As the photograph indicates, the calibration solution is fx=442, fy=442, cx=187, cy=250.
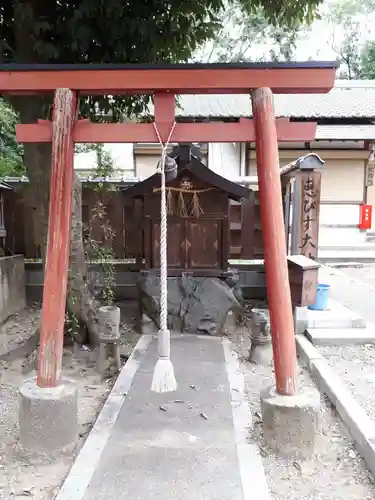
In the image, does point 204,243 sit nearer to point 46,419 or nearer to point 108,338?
point 108,338

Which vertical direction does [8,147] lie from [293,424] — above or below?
above

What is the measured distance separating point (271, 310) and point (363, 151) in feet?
40.5

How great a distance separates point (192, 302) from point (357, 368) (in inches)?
98.2

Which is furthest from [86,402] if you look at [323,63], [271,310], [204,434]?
[323,63]

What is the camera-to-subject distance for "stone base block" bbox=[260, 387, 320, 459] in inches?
125

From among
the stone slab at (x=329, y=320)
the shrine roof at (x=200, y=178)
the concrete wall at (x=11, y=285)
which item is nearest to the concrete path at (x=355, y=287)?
the stone slab at (x=329, y=320)

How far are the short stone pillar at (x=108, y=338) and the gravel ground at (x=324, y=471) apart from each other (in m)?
1.95

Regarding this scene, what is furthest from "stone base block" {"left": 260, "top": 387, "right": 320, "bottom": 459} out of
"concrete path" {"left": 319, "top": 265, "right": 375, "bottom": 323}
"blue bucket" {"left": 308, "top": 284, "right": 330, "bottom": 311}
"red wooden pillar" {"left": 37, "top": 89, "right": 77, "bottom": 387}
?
"concrete path" {"left": 319, "top": 265, "right": 375, "bottom": 323}

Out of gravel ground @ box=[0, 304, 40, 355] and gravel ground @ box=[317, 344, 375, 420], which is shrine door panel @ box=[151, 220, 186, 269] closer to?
gravel ground @ box=[0, 304, 40, 355]

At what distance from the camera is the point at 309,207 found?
6867 millimetres

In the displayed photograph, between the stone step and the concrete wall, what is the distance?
466 cm

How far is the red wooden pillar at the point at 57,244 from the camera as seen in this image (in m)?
3.31

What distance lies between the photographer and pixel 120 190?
324 inches

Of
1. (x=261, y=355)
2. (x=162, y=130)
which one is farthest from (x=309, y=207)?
(x=162, y=130)
